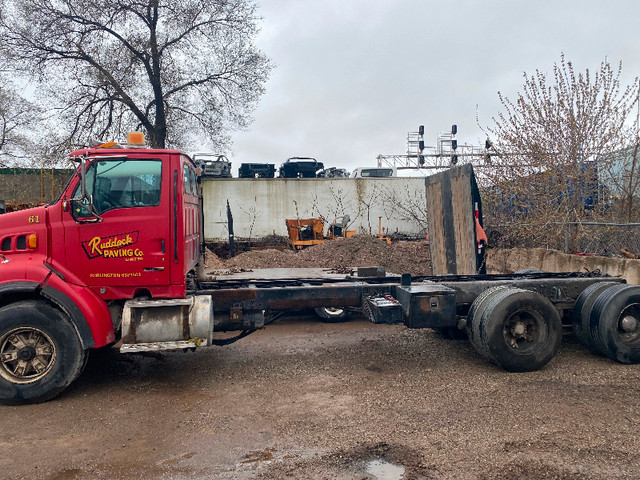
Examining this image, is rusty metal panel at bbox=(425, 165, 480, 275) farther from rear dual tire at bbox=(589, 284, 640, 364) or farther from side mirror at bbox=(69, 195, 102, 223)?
side mirror at bbox=(69, 195, 102, 223)

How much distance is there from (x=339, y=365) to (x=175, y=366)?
2.06 meters

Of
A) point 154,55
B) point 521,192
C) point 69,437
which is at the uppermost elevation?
point 154,55

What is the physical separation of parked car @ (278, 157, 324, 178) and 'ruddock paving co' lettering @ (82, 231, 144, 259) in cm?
1976

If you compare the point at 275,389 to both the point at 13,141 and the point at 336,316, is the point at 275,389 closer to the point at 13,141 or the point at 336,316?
the point at 336,316

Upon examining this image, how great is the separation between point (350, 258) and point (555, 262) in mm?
4660

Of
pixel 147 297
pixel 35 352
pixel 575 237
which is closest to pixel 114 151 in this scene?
pixel 147 297

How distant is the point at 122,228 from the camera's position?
5430mm

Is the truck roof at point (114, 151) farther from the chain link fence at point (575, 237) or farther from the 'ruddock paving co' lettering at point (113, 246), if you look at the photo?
the chain link fence at point (575, 237)

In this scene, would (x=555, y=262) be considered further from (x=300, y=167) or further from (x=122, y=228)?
(x=300, y=167)

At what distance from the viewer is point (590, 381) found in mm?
5500

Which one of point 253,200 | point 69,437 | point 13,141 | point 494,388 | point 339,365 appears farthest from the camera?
point 13,141

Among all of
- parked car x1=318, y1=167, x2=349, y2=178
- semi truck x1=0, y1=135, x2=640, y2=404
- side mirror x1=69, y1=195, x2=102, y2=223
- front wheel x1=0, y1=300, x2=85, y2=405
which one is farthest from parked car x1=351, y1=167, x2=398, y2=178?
front wheel x1=0, y1=300, x2=85, y2=405

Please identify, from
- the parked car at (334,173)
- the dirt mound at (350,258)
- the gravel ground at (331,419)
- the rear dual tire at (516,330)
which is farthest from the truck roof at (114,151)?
the parked car at (334,173)

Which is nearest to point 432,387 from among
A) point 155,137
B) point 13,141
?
point 155,137
